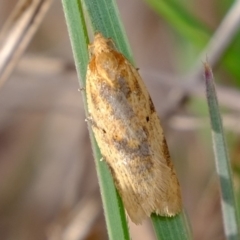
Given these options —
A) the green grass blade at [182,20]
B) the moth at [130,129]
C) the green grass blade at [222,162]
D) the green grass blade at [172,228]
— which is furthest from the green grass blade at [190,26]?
the green grass blade at [172,228]

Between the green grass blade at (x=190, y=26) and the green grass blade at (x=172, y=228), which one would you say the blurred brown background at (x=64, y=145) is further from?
the green grass blade at (x=172, y=228)

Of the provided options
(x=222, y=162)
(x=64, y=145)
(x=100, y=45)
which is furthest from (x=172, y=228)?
(x=64, y=145)

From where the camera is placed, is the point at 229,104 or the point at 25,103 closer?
the point at 229,104

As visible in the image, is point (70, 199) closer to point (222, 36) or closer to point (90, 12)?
point (222, 36)

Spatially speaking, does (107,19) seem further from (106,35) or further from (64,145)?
(64,145)

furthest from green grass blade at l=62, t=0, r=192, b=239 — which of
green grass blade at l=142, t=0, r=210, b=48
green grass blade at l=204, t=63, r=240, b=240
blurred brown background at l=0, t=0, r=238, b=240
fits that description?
blurred brown background at l=0, t=0, r=238, b=240

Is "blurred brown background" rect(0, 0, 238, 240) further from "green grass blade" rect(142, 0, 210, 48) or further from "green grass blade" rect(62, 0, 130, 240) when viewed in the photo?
"green grass blade" rect(62, 0, 130, 240)

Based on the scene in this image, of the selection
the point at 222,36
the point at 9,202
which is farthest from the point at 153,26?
the point at 9,202
